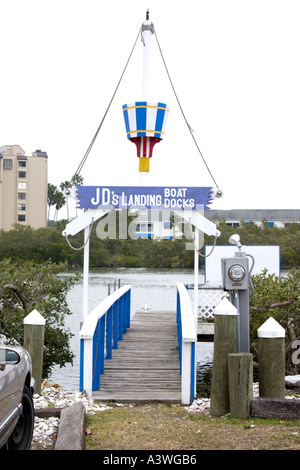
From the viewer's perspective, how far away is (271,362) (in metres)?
7.96

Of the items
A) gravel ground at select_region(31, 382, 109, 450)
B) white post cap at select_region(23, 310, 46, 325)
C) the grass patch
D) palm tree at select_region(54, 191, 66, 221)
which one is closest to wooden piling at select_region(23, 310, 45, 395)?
white post cap at select_region(23, 310, 46, 325)

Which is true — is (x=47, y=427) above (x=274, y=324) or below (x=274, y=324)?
below

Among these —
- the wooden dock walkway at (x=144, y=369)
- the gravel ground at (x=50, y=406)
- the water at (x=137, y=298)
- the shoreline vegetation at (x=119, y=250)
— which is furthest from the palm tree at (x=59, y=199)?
the gravel ground at (x=50, y=406)

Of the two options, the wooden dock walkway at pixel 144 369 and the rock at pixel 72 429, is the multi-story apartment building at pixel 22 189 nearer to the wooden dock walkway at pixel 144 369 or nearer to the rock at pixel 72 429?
the wooden dock walkway at pixel 144 369

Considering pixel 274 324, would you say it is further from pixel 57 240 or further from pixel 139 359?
pixel 57 240

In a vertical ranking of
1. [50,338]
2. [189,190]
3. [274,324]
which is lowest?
[50,338]

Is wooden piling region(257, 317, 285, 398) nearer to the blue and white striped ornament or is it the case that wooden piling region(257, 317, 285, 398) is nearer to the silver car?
the silver car

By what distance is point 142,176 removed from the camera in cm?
1218

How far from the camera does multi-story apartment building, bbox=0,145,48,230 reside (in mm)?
96062

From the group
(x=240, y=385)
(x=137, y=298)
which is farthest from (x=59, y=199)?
(x=240, y=385)

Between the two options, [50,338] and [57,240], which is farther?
[57,240]
